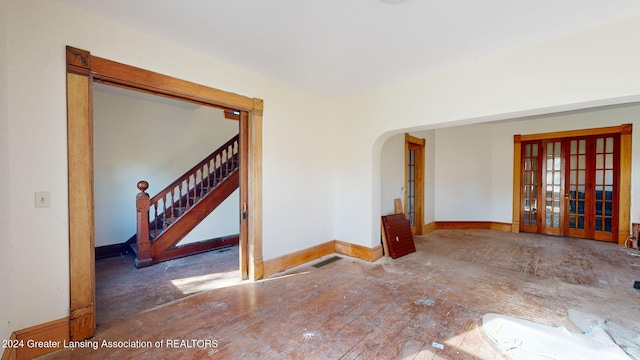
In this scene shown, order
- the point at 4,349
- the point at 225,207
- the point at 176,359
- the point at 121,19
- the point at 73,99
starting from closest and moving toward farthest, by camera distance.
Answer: the point at 4,349, the point at 176,359, the point at 73,99, the point at 121,19, the point at 225,207

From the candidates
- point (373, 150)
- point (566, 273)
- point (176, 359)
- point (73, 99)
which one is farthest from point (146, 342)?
point (566, 273)

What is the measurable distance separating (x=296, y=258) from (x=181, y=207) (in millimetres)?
2536

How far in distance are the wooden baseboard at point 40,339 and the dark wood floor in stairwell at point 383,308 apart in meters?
0.10

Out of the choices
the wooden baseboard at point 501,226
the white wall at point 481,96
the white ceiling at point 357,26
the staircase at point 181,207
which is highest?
the white ceiling at point 357,26

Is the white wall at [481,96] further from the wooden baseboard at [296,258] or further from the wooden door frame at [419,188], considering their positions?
the wooden door frame at [419,188]

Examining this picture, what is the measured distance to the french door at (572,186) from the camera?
528cm

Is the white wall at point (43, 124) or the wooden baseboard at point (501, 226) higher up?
the white wall at point (43, 124)

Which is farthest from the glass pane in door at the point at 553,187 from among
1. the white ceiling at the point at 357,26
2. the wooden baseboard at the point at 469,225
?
the white ceiling at the point at 357,26

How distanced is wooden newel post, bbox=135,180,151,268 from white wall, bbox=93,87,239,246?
0.57 m

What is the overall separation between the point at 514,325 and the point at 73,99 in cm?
420

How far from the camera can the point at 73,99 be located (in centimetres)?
206

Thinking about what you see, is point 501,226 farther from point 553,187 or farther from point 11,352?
Result: point 11,352

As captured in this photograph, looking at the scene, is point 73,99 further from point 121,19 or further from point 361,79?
point 361,79

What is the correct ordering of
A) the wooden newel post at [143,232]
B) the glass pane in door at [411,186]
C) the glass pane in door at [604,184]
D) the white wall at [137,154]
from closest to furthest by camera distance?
the wooden newel post at [143,232], the white wall at [137,154], the glass pane in door at [604,184], the glass pane in door at [411,186]
